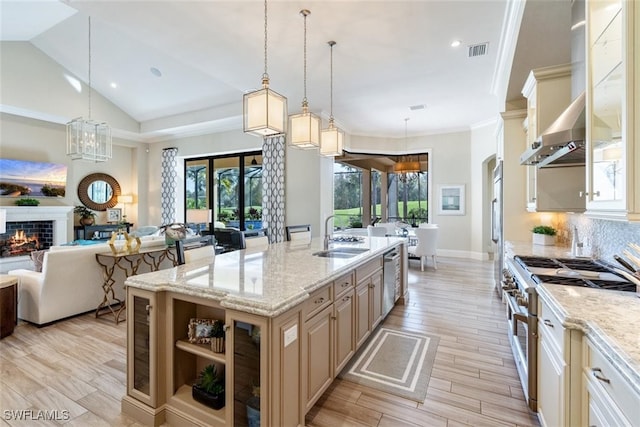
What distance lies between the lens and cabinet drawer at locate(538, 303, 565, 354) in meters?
1.39

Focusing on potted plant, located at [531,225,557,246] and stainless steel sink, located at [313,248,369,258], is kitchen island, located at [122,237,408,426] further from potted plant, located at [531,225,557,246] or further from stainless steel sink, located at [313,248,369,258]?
potted plant, located at [531,225,557,246]

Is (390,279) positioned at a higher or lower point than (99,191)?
lower

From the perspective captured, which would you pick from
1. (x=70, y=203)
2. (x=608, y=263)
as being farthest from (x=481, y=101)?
(x=70, y=203)

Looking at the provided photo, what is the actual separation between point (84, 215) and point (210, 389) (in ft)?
26.5

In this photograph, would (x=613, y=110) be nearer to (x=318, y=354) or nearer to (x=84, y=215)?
(x=318, y=354)

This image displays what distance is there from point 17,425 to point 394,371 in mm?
2625

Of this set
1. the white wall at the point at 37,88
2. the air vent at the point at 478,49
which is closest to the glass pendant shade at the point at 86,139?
the white wall at the point at 37,88

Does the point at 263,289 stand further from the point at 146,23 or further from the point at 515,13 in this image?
the point at 146,23

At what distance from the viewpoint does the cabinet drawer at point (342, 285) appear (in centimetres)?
215

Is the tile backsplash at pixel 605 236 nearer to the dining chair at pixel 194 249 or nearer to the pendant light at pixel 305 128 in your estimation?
the pendant light at pixel 305 128

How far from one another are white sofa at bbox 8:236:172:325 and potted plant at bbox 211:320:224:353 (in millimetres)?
2816

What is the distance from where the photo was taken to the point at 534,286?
6.10 feet

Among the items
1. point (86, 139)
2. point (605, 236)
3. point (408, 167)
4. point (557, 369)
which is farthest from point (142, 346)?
point (408, 167)

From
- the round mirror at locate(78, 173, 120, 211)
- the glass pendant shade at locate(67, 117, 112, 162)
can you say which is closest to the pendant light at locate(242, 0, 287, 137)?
the glass pendant shade at locate(67, 117, 112, 162)
